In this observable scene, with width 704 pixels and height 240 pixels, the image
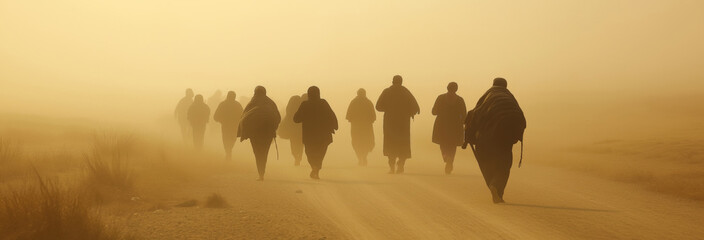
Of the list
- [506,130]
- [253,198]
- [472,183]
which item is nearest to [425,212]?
[506,130]

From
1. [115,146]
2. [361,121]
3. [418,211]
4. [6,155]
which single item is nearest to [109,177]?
[6,155]

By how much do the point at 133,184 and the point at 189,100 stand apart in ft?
54.8

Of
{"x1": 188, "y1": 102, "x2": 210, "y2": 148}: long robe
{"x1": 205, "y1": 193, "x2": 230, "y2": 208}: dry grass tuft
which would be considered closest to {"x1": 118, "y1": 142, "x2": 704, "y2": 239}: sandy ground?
{"x1": 205, "y1": 193, "x2": 230, "y2": 208}: dry grass tuft

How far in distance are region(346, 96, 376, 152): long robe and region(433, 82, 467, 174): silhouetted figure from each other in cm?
302

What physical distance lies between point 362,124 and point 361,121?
96mm

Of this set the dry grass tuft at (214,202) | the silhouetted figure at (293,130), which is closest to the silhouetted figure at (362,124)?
the silhouetted figure at (293,130)

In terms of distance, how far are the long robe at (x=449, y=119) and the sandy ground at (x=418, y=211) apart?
1850mm

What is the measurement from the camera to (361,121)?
19375mm

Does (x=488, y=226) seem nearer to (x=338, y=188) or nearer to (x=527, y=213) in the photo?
(x=527, y=213)

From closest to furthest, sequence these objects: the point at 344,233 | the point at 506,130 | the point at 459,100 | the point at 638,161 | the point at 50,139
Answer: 1. the point at 344,233
2. the point at 506,130
3. the point at 459,100
4. the point at 638,161
5. the point at 50,139

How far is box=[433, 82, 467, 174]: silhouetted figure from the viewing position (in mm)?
16375

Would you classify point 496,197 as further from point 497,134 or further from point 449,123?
point 449,123

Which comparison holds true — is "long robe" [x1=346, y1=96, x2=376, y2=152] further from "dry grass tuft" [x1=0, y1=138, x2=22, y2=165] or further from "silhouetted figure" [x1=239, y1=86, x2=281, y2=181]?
"dry grass tuft" [x1=0, y1=138, x2=22, y2=165]

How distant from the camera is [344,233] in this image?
26.0 feet
